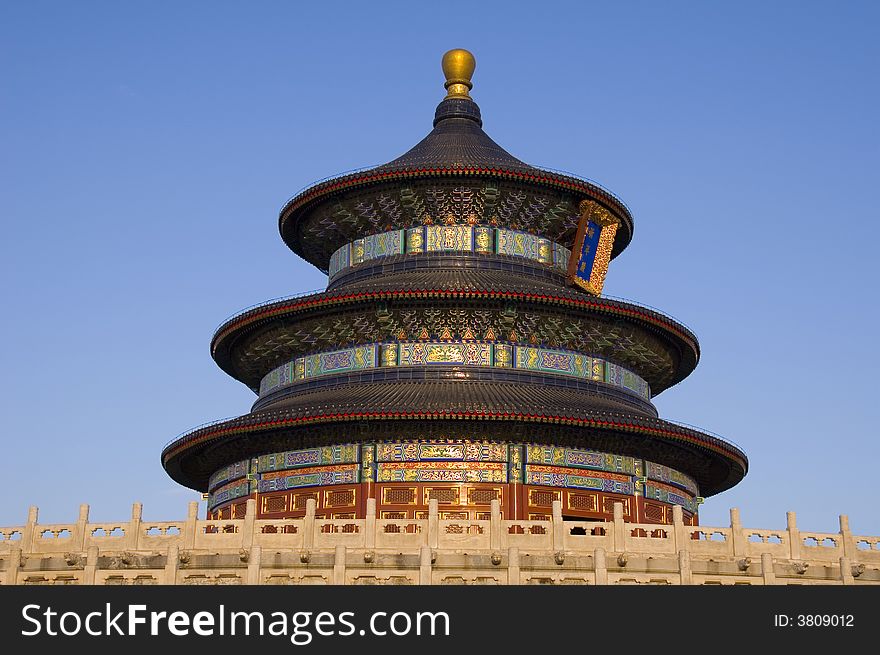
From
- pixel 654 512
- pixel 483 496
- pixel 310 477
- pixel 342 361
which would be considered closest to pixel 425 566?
pixel 483 496

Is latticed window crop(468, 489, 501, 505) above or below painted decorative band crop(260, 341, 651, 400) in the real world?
below

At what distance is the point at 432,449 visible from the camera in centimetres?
3875

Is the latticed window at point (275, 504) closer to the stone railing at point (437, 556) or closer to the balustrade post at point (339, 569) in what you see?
the stone railing at point (437, 556)

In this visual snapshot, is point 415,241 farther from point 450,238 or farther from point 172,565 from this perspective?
point 172,565

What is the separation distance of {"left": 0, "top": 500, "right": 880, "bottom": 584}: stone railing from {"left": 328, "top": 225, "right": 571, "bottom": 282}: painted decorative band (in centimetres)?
1760

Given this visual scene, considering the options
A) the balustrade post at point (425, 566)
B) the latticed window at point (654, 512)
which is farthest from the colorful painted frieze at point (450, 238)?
the balustrade post at point (425, 566)

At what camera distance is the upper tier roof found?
44625 millimetres

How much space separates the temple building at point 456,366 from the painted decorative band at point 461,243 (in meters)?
0.06

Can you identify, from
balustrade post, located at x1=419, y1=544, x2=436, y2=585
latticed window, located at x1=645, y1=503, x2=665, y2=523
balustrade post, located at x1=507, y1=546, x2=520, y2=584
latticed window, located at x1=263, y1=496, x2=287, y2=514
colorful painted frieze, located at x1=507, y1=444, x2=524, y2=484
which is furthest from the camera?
latticed window, located at x1=645, y1=503, x2=665, y2=523

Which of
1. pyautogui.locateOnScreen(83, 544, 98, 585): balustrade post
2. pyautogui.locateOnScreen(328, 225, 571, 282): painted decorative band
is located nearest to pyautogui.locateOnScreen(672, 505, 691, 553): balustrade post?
pyautogui.locateOnScreen(83, 544, 98, 585): balustrade post

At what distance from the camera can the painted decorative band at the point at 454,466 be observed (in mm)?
38562

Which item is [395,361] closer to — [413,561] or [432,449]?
[432,449]

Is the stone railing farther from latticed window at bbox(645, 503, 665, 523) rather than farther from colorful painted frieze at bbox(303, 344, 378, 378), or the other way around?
colorful painted frieze at bbox(303, 344, 378, 378)

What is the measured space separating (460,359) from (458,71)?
14.4 m
